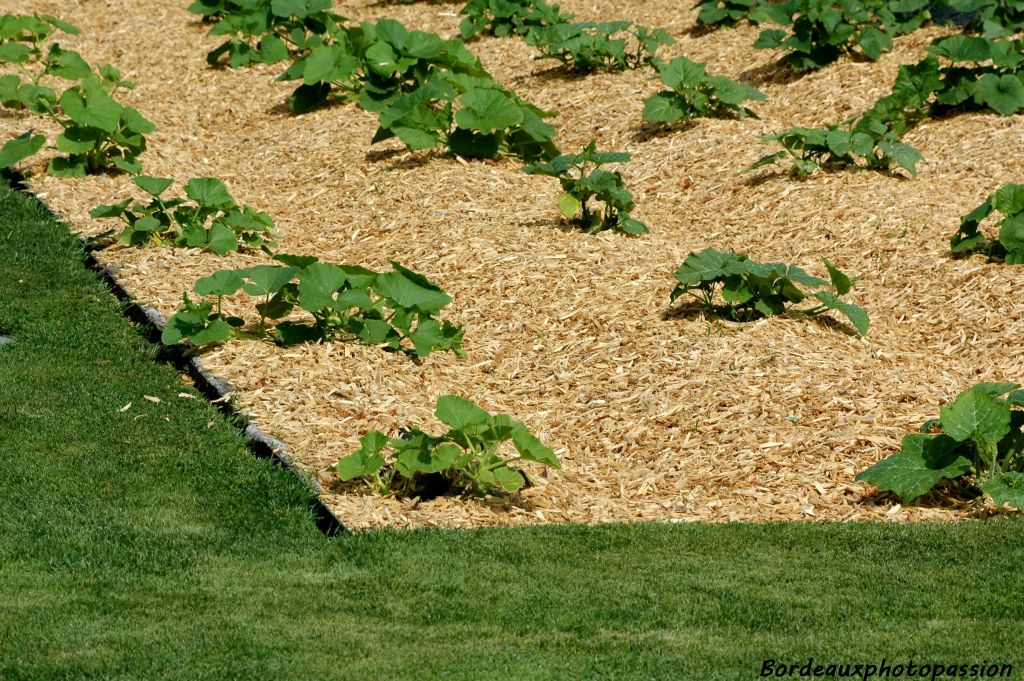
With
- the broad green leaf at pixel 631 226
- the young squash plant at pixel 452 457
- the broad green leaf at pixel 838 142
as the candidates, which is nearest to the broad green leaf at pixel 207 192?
the broad green leaf at pixel 631 226

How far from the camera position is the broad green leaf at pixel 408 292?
6.96 m

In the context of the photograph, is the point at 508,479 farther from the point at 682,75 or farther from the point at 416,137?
the point at 682,75

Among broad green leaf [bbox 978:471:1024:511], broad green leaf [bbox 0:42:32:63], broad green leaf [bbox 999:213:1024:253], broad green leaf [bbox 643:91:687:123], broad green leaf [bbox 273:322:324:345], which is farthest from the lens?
broad green leaf [bbox 0:42:32:63]

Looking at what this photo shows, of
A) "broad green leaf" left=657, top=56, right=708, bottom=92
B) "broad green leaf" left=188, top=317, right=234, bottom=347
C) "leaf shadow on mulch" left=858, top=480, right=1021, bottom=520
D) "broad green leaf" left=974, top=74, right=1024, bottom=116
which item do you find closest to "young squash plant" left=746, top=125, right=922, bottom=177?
"broad green leaf" left=974, top=74, right=1024, bottom=116

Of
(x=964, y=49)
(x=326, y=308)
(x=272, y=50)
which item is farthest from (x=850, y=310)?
(x=272, y=50)

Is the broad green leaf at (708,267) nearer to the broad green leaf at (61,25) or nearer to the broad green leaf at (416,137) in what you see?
the broad green leaf at (416,137)

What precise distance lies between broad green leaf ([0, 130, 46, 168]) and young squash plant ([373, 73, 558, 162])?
2279 millimetres

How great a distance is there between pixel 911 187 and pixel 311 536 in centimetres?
517

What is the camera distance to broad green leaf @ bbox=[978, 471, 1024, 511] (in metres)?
5.39

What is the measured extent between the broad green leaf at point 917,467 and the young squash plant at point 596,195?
122 inches

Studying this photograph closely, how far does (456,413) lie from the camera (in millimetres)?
5688

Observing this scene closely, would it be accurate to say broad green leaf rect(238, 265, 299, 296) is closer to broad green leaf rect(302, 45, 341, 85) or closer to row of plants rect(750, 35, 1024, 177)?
row of plants rect(750, 35, 1024, 177)

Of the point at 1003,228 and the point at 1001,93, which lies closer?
the point at 1003,228

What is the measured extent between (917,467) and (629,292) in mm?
2367
